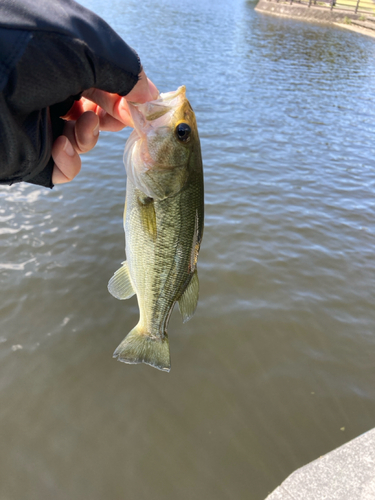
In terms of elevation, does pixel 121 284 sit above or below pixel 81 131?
below

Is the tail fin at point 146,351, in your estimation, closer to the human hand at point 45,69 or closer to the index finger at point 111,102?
the human hand at point 45,69

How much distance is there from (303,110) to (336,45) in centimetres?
1888

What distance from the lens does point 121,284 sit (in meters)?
2.34

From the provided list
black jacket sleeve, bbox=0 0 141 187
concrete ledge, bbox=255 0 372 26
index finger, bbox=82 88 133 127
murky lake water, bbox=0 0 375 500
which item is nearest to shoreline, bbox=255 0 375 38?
concrete ledge, bbox=255 0 372 26

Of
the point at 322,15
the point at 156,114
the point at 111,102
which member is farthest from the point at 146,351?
the point at 322,15

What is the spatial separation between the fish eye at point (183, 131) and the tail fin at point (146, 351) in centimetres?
131

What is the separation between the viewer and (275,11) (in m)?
42.5

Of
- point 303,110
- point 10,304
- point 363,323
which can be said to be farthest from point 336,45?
point 10,304

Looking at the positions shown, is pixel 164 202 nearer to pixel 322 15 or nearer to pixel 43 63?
pixel 43 63

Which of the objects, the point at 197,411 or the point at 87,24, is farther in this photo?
the point at 197,411

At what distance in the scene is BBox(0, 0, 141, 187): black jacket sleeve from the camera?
120 centimetres

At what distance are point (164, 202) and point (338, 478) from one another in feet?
8.35

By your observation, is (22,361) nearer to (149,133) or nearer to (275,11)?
(149,133)

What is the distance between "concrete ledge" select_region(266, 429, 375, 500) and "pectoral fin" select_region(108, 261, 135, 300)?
1.94m
